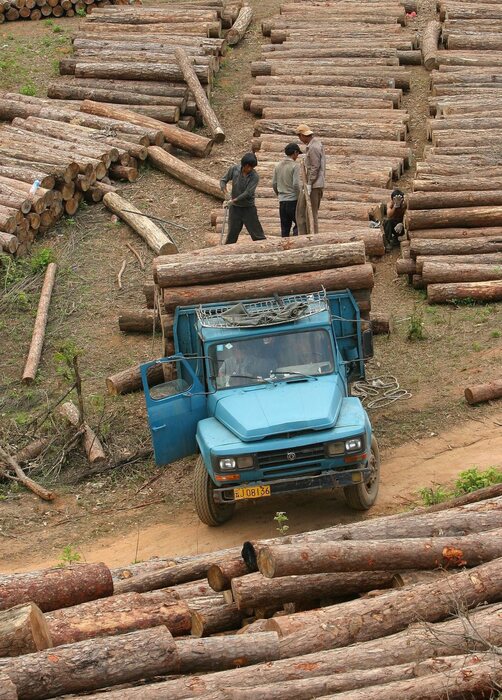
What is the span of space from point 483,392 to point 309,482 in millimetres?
4501

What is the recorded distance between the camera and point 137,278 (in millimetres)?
23953

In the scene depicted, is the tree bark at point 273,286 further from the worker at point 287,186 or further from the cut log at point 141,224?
the cut log at point 141,224

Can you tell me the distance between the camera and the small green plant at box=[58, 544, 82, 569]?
560 inches

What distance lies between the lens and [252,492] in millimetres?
14656

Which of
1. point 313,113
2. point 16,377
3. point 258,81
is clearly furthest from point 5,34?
point 16,377

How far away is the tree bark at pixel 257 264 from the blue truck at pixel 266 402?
836mm

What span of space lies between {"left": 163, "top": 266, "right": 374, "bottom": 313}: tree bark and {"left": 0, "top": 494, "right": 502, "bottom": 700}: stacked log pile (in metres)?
5.39

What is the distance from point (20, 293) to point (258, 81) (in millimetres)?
10633

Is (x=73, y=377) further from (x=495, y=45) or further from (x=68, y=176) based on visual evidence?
(x=495, y=45)

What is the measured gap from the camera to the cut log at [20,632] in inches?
Result: 374

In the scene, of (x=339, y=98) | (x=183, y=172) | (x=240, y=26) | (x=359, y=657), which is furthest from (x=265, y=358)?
(x=240, y=26)

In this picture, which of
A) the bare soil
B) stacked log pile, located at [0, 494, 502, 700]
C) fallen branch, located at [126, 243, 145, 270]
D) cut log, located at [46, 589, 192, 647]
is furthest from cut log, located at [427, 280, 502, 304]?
cut log, located at [46, 589, 192, 647]

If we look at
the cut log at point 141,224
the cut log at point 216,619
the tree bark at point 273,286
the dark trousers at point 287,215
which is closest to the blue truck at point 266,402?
the tree bark at point 273,286

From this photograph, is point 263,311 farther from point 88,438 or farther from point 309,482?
point 88,438
